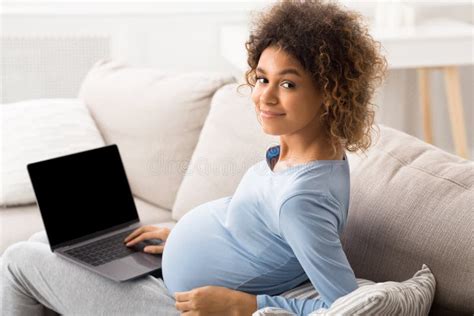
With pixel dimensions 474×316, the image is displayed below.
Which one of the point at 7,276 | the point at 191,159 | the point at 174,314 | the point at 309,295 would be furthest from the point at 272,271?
the point at 191,159

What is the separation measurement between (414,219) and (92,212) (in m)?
0.74

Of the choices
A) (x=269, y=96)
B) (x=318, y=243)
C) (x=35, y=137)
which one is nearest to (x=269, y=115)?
(x=269, y=96)

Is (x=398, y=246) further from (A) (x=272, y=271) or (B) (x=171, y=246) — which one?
(B) (x=171, y=246)

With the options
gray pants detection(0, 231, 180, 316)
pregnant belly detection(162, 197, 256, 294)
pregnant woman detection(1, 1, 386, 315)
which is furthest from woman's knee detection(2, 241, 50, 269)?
pregnant belly detection(162, 197, 256, 294)

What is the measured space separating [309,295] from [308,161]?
0.78 ft

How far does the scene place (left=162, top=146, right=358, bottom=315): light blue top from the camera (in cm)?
125

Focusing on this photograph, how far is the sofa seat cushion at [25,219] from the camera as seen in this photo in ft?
6.80

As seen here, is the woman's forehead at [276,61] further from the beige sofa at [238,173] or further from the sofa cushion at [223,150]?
the sofa cushion at [223,150]

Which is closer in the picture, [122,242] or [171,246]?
[171,246]

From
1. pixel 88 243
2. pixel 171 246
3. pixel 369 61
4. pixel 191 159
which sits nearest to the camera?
pixel 369 61

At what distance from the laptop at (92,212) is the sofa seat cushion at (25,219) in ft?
0.98

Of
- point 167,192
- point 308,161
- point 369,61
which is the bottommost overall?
point 167,192

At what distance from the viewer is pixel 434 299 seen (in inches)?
54.4

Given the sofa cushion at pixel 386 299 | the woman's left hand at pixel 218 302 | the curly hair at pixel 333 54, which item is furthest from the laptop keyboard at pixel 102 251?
the curly hair at pixel 333 54
